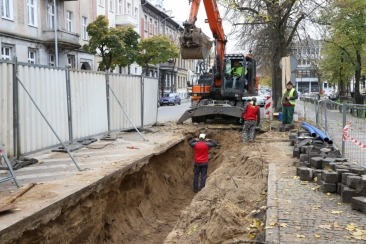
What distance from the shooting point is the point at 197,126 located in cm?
1612

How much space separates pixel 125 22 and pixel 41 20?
481 inches

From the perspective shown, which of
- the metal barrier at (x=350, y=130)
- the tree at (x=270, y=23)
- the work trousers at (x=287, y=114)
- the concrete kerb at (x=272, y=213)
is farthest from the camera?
the tree at (x=270, y=23)

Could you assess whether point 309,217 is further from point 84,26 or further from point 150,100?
point 84,26

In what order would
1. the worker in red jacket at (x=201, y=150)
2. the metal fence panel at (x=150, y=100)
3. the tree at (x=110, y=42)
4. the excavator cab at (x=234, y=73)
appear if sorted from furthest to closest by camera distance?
1. the tree at (x=110, y=42)
2. the excavator cab at (x=234, y=73)
3. the metal fence panel at (x=150, y=100)
4. the worker in red jacket at (x=201, y=150)

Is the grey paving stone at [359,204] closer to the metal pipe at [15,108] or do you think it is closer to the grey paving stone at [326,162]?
the grey paving stone at [326,162]

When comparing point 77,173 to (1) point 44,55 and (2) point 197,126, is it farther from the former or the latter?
(1) point 44,55

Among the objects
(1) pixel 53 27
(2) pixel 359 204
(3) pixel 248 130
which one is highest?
(1) pixel 53 27

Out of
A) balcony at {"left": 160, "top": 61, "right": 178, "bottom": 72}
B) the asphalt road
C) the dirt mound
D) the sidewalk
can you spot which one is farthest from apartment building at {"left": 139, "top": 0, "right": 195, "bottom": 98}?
the sidewalk

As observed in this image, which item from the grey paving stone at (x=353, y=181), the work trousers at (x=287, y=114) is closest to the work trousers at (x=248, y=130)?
the work trousers at (x=287, y=114)

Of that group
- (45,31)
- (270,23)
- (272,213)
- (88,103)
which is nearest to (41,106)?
(88,103)

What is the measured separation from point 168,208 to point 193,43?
6.00 meters

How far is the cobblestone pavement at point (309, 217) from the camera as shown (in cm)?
468

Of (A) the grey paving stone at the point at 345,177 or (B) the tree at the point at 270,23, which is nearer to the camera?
(A) the grey paving stone at the point at 345,177

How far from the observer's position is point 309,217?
213 inches
